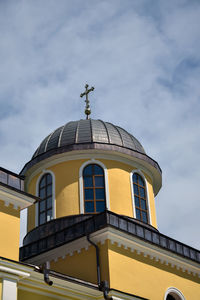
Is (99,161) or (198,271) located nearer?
(198,271)

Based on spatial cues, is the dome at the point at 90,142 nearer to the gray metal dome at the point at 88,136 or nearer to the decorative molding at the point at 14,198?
the gray metal dome at the point at 88,136

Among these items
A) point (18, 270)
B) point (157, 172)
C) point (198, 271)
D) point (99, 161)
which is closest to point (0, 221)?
point (18, 270)

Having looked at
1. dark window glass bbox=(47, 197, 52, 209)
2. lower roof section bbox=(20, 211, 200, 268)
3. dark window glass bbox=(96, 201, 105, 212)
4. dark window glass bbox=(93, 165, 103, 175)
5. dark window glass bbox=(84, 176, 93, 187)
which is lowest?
lower roof section bbox=(20, 211, 200, 268)

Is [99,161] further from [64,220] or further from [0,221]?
[0,221]

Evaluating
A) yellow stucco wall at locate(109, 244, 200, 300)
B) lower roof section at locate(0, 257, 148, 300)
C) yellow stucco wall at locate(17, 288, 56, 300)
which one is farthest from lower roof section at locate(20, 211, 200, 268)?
yellow stucco wall at locate(17, 288, 56, 300)

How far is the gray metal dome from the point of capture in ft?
67.9

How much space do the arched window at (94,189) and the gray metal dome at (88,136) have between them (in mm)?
1228

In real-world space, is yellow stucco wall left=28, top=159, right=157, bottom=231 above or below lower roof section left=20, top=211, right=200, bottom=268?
above

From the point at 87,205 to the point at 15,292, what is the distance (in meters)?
7.11

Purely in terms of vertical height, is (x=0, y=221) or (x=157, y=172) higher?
(x=157, y=172)

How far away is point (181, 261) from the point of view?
57.9ft

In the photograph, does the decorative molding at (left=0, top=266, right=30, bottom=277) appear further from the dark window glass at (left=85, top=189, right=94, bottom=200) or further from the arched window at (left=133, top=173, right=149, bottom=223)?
the arched window at (left=133, top=173, right=149, bottom=223)

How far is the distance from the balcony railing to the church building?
28mm

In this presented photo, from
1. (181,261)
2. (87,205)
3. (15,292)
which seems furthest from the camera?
(87,205)
